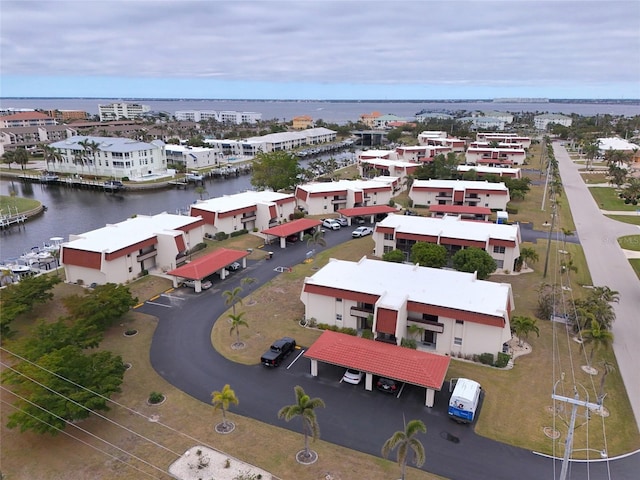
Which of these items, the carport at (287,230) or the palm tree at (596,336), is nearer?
the palm tree at (596,336)

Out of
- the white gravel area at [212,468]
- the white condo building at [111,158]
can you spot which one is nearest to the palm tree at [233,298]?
the white gravel area at [212,468]

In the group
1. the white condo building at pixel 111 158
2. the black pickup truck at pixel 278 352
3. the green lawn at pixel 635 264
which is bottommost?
the black pickup truck at pixel 278 352

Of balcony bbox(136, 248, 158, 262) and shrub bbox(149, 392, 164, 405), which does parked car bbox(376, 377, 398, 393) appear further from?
balcony bbox(136, 248, 158, 262)

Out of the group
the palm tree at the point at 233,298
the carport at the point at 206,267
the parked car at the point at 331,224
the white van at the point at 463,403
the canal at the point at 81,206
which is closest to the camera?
the white van at the point at 463,403

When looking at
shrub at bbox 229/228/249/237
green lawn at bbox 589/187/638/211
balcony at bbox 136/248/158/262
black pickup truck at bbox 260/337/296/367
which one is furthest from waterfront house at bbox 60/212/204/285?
green lawn at bbox 589/187/638/211

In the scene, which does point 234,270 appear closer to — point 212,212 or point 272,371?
point 212,212

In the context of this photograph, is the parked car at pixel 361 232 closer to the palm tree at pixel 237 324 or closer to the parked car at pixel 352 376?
the palm tree at pixel 237 324

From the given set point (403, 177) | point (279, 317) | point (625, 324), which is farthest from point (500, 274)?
point (403, 177)

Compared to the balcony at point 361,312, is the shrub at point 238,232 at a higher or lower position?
lower
